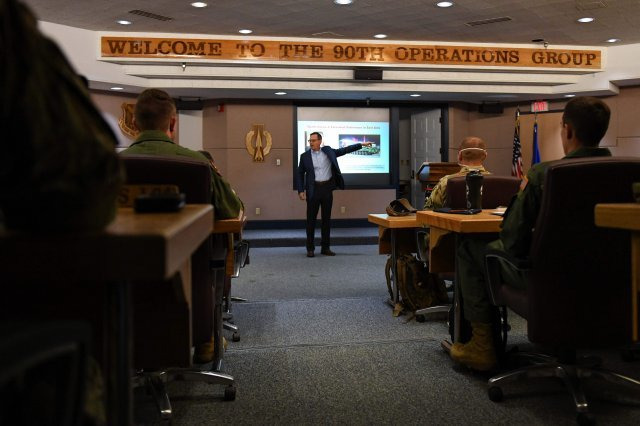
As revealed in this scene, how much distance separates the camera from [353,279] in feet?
17.4

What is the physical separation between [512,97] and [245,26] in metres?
4.49

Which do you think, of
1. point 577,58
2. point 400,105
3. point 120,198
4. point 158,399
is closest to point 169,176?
point 120,198

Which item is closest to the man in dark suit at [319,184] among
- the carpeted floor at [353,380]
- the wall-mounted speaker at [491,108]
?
the carpeted floor at [353,380]

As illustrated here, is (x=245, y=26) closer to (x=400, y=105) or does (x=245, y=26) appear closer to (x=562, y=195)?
(x=400, y=105)

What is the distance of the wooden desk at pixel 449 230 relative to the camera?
2389 millimetres

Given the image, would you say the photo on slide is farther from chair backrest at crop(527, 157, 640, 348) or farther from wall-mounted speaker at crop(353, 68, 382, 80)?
chair backrest at crop(527, 157, 640, 348)

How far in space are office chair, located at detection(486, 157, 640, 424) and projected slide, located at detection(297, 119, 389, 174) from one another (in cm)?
757

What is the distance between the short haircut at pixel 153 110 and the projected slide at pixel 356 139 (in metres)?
7.03

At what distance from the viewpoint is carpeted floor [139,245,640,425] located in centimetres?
219

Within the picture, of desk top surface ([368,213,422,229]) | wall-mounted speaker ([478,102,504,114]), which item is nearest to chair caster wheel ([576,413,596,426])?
desk top surface ([368,213,422,229])

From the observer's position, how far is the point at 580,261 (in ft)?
6.54

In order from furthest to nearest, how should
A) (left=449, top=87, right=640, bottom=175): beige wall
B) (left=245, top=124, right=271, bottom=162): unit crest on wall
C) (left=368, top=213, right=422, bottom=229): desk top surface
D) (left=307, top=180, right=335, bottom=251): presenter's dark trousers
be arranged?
(left=245, top=124, right=271, bottom=162): unit crest on wall, (left=449, top=87, right=640, bottom=175): beige wall, (left=307, top=180, right=335, bottom=251): presenter's dark trousers, (left=368, top=213, right=422, bottom=229): desk top surface

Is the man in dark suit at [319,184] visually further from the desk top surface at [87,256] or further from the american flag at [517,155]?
the desk top surface at [87,256]

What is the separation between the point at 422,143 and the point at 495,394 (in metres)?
8.47
